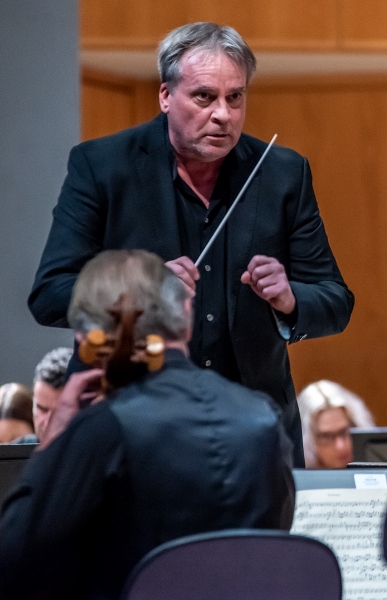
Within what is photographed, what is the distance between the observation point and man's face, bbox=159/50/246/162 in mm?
2074

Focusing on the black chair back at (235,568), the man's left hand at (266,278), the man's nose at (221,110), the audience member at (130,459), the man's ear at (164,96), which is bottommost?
the black chair back at (235,568)

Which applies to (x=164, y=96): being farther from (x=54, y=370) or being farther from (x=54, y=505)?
(x=54, y=370)

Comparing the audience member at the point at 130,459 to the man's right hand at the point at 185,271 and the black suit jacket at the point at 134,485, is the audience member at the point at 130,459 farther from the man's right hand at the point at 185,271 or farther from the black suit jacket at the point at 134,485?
the man's right hand at the point at 185,271

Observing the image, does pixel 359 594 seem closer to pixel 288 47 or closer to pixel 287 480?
pixel 287 480

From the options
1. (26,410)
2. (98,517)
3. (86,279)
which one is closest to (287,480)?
(98,517)

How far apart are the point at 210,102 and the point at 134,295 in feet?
2.24

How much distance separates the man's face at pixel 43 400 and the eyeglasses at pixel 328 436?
0.79m

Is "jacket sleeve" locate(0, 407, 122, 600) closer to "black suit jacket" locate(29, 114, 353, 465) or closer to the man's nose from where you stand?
"black suit jacket" locate(29, 114, 353, 465)

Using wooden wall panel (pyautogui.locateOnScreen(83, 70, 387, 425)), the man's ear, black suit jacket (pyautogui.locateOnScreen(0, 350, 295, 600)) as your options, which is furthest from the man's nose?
wooden wall panel (pyautogui.locateOnScreen(83, 70, 387, 425))

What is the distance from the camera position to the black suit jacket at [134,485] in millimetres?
1394

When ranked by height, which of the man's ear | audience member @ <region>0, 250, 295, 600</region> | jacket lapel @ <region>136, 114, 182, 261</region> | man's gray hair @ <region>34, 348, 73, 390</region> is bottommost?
man's gray hair @ <region>34, 348, 73, 390</region>

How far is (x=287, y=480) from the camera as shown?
5.11 ft

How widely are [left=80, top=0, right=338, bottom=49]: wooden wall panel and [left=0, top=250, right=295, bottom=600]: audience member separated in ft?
11.4

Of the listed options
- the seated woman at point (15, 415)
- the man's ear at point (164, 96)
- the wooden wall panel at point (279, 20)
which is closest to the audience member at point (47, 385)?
the seated woman at point (15, 415)
